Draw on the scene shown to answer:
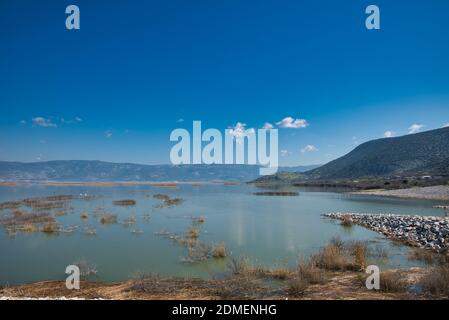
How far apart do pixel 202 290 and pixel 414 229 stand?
14141 mm

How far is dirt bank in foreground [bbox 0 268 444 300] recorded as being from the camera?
8.49 m

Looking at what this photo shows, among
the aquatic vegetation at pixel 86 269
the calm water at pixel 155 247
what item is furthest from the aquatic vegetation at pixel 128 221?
the aquatic vegetation at pixel 86 269

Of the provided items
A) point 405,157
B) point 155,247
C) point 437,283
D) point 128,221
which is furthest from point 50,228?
point 405,157

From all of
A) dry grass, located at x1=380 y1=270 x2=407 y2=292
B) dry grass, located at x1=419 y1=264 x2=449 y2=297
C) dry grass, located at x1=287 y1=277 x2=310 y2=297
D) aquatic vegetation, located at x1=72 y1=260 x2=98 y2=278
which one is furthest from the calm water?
dry grass, located at x1=287 y1=277 x2=310 y2=297

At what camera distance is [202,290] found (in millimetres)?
9352

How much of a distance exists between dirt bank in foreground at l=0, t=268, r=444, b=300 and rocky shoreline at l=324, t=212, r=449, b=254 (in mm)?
5383

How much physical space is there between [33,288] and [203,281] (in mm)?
5047

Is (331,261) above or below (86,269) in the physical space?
above

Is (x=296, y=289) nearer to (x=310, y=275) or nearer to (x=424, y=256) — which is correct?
(x=310, y=275)

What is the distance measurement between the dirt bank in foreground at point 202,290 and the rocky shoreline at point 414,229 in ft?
17.7

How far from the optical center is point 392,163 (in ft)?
431
